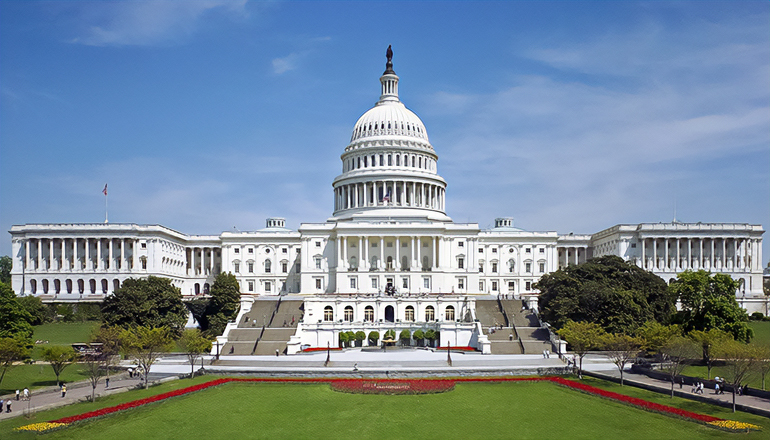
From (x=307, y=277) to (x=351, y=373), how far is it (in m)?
55.5

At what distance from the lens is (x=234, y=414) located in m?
40.3

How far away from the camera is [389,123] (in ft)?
410

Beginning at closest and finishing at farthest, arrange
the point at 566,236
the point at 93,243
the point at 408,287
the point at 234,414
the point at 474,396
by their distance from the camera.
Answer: the point at 234,414 → the point at 474,396 → the point at 408,287 → the point at 93,243 → the point at 566,236

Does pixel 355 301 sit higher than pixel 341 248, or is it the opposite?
pixel 341 248

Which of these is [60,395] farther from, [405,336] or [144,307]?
[405,336]

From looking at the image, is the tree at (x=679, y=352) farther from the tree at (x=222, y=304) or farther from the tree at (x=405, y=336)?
the tree at (x=222, y=304)

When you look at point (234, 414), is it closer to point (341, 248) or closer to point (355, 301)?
point (355, 301)

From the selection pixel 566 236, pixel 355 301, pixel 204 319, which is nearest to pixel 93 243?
pixel 204 319

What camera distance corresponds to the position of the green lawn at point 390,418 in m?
35.2

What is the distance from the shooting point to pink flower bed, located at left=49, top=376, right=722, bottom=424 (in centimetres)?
3894

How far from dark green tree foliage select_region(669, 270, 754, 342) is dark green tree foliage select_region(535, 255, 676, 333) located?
2.88 metres

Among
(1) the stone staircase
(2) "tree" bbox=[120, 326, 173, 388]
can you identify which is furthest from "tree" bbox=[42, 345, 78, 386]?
(1) the stone staircase

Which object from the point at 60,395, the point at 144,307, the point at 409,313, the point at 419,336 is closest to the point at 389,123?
the point at 409,313

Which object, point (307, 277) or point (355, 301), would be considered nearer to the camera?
point (355, 301)
